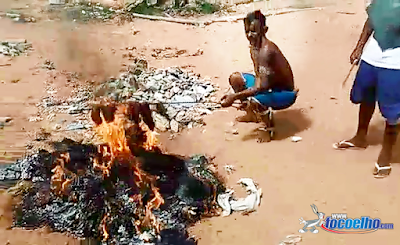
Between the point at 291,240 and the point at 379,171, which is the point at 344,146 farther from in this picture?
the point at 291,240

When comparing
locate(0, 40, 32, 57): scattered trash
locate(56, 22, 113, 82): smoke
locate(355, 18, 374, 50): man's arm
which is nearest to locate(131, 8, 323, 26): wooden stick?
locate(56, 22, 113, 82): smoke

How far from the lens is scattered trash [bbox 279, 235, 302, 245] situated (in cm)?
167

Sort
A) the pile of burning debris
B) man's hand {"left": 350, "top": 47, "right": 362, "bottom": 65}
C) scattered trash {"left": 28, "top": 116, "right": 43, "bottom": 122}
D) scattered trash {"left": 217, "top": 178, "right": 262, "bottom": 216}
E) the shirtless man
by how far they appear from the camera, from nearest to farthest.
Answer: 1. the pile of burning debris
2. scattered trash {"left": 217, "top": 178, "right": 262, "bottom": 216}
3. man's hand {"left": 350, "top": 47, "right": 362, "bottom": 65}
4. the shirtless man
5. scattered trash {"left": 28, "top": 116, "right": 43, "bottom": 122}

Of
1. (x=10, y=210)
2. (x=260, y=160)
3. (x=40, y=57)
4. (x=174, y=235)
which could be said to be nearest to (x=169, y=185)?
(x=174, y=235)

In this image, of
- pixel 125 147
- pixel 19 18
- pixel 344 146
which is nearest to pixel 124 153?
pixel 125 147

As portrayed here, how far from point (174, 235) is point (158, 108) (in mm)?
1089

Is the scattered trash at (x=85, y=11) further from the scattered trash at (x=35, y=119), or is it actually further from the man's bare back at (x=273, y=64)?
the man's bare back at (x=273, y=64)

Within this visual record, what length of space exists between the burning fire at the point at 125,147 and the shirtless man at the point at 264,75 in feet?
1.53

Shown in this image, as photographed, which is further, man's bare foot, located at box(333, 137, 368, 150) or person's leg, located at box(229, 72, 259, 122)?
person's leg, located at box(229, 72, 259, 122)

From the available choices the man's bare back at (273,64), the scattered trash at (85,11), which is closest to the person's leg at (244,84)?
the man's bare back at (273,64)

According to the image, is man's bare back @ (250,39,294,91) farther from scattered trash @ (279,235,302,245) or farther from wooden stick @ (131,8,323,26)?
wooden stick @ (131,8,323,26)

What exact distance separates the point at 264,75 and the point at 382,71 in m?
0.58

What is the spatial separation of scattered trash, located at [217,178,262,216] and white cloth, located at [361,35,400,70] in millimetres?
746

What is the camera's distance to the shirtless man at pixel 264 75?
7.42ft
